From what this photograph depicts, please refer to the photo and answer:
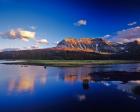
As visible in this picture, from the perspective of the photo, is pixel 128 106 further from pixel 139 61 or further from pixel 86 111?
pixel 139 61

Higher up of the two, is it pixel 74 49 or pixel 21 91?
pixel 74 49

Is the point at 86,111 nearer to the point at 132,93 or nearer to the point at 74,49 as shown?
the point at 132,93

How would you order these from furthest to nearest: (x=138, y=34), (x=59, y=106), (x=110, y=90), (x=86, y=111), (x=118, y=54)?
1. (x=118, y=54)
2. (x=138, y=34)
3. (x=110, y=90)
4. (x=59, y=106)
5. (x=86, y=111)

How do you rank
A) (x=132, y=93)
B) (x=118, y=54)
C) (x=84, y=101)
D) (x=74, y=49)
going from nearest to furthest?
(x=84, y=101) → (x=132, y=93) → (x=74, y=49) → (x=118, y=54)

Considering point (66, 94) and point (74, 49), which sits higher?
point (74, 49)

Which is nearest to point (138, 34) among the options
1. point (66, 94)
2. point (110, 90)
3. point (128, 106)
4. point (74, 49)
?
point (74, 49)

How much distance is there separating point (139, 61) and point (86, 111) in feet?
125

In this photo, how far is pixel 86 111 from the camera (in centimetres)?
1180

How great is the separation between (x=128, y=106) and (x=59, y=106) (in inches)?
158

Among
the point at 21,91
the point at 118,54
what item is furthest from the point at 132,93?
the point at 118,54

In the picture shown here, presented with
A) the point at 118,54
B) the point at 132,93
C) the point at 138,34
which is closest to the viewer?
the point at 132,93

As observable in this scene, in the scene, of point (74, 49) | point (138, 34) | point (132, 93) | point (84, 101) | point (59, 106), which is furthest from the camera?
point (74, 49)

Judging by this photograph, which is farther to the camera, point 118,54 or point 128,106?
point 118,54

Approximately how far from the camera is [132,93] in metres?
15.6
